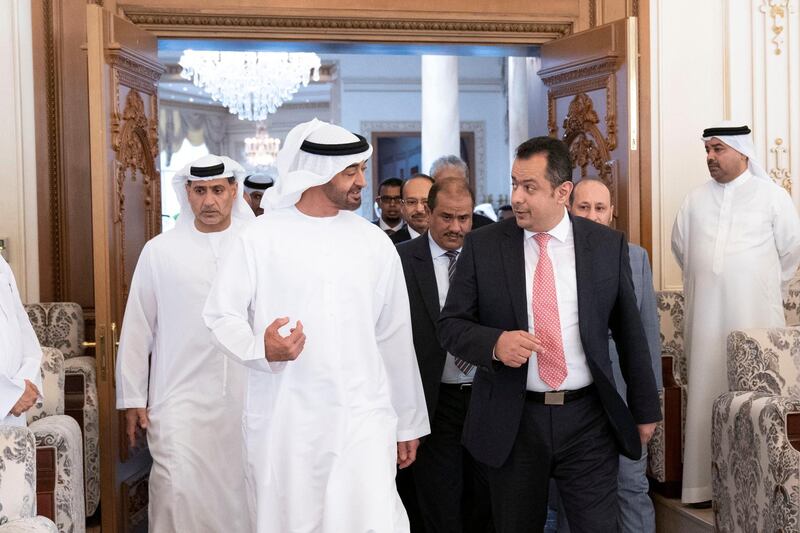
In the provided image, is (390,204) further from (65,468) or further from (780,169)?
(65,468)

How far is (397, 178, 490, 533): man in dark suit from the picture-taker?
4.60 meters

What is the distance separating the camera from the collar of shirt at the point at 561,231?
12.2ft

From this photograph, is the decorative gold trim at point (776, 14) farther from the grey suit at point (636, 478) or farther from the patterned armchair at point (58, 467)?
the patterned armchair at point (58, 467)

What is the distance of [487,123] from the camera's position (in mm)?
17250

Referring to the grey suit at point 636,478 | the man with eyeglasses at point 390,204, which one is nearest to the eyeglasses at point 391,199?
the man with eyeglasses at point 390,204

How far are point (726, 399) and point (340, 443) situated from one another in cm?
179

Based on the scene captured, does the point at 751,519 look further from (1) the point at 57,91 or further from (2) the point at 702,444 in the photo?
(1) the point at 57,91

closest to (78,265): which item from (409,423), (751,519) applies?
(409,423)

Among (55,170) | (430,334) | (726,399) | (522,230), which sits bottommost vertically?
(726,399)

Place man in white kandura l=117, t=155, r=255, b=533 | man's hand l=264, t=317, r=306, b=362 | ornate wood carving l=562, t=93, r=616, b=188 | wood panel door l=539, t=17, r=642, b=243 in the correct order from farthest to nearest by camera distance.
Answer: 1. ornate wood carving l=562, t=93, r=616, b=188
2. wood panel door l=539, t=17, r=642, b=243
3. man in white kandura l=117, t=155, r=255, b=533
4. man's hand l=264, t=317, r=306, b=362

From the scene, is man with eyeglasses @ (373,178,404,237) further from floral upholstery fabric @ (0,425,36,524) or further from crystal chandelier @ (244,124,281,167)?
crystal chandelier @ (244,124,281,167)

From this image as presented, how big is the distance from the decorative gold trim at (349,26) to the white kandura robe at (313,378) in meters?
2.93

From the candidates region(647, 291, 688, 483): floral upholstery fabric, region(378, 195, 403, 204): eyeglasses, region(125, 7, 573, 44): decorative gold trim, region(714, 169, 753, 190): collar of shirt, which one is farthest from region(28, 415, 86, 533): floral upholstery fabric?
region(714, 169, 753, 190): collar of shirt

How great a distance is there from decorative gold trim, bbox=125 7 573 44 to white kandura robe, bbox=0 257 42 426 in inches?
105
